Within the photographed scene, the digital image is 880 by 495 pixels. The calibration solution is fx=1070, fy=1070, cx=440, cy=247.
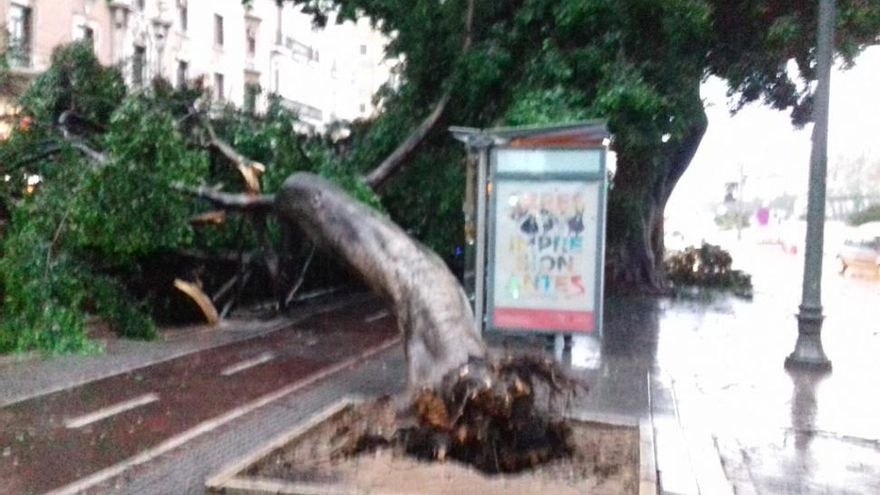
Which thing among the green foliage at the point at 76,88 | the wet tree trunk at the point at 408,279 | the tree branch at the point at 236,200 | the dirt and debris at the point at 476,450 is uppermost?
the green foliage at the point at 76,88

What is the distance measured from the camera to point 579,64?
15406 millimetres

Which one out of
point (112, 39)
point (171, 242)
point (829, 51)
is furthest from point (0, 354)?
point (112, 39)

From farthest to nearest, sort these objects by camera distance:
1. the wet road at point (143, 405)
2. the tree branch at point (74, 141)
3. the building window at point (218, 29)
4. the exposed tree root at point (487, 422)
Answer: the building window at point (218, 29) < the tree branch at point (74, 141) < the wet road at point (143, 405) < the exposed tree root at point (487, 422)

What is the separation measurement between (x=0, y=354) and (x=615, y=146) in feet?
30.9

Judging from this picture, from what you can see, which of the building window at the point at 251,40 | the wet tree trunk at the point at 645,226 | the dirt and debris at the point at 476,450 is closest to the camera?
the dirt and debris at the point at 476,450

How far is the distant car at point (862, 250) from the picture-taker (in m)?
39.7

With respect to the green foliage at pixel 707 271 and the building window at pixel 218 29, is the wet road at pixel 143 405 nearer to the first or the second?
the green foliage at pixel 707 271

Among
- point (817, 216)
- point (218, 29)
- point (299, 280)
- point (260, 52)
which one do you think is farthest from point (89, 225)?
point (260, 52)

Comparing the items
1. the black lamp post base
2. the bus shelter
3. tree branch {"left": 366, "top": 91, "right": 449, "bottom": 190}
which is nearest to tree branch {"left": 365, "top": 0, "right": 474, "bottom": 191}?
tree branch {"left": 366, "top": 91, "right": 449, "bottom": 190}

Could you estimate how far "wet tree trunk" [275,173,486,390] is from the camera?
8.02 meters

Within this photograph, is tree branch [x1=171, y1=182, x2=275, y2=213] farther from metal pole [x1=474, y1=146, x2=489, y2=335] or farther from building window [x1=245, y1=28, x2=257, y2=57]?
building window [x1=245, y1=28, x2=257, y2=57]

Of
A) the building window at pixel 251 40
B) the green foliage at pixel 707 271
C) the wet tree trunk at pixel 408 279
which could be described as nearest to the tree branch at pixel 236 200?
the wet tree trunk at pixel 408 279

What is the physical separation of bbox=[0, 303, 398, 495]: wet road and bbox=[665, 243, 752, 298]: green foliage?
1379cm

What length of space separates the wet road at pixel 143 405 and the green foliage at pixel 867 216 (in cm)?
4791
